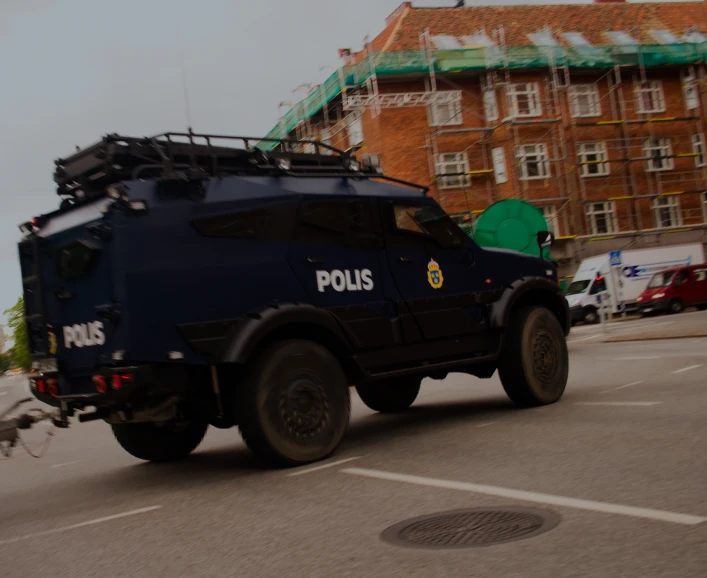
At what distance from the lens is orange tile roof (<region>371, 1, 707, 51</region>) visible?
160ft

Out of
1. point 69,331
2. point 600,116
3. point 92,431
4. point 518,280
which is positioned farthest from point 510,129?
point 69,331

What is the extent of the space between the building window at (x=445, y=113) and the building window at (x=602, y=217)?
782 centimetres

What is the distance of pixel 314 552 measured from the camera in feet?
16.9

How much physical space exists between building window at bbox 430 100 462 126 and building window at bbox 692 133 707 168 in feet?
42.4

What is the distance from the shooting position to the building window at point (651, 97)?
163 ft

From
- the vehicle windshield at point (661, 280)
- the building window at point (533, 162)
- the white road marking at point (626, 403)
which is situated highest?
the building window at point (533, 162)

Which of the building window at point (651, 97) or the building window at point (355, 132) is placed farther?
the building window at point (651, 97)

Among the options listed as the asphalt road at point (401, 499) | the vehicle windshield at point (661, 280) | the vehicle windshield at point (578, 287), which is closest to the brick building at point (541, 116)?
the vehicle windshield at point (578, 287)

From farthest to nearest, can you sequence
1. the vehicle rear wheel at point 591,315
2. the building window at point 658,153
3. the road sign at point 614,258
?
the building window at point 658,153 → the vehicle rear wheel at point 591,315 → the road sign at point 614,258

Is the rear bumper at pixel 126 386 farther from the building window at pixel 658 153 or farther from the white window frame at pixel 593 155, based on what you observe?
the building window at pixel 658 153

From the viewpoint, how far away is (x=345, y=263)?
8.95 m

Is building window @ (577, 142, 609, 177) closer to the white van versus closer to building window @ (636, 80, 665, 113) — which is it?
building window @ (636, 80, 665, 113)

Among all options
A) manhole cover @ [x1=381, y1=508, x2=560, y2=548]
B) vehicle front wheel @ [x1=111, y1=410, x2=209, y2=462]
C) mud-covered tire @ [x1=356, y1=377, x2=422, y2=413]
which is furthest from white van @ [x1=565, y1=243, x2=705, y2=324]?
manhole cover @ [x1=381, y1=508, x2=560, y2=548]

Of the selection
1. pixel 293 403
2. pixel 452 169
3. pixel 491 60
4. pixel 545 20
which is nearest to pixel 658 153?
pixel 545 20
